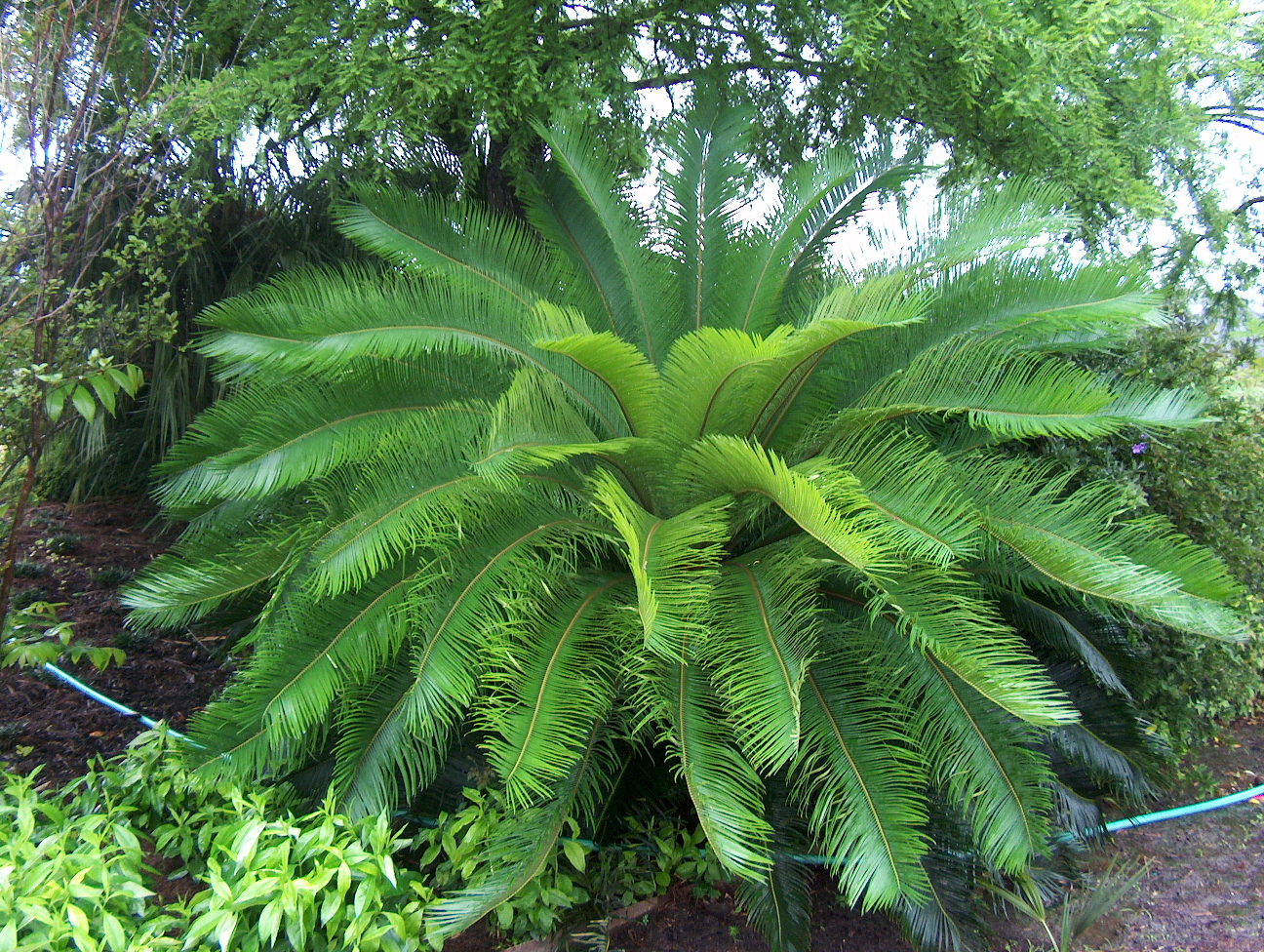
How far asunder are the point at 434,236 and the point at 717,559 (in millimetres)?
1778

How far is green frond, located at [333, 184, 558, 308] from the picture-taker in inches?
134

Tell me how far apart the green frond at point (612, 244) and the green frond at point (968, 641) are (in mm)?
1478

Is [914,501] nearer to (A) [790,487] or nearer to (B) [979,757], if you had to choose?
(A) [790,487]

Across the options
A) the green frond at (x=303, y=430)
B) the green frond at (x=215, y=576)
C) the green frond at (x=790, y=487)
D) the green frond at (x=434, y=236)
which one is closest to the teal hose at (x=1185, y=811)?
the green frond at (x=790, y=487)

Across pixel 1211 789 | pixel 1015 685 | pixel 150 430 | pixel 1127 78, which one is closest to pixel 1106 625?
pixel 1211 789

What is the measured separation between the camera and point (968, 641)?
237 cm

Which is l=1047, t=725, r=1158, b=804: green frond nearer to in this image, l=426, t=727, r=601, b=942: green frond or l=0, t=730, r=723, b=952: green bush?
l=0, t=730, r=723, b=952: green bush

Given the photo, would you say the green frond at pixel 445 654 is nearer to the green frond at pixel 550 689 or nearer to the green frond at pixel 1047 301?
the green frond at pixel 550 689

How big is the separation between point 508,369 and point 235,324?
37.1 inches

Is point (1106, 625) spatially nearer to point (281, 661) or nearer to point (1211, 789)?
point (1211, 789)

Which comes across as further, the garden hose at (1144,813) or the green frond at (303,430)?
the garden hose at (1144,813)

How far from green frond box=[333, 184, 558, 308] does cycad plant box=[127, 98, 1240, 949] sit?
228 mm

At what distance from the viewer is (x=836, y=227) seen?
146 inches

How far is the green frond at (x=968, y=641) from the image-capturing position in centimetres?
219
